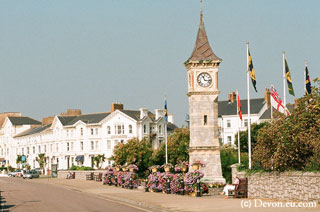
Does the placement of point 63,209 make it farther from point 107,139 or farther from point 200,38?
point 107,139

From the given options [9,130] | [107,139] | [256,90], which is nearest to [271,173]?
[256,90]

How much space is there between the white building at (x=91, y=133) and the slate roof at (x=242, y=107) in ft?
40.2

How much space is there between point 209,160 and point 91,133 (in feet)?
187

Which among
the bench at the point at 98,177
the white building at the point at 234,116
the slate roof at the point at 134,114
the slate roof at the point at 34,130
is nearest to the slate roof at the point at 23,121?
the slate roof at the point at 34,130

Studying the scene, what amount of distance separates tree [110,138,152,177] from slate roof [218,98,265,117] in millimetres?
32518

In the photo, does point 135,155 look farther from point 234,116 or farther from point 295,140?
point 295,140

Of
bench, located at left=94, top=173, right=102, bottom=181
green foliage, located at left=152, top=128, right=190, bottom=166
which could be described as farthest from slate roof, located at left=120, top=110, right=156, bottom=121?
bench, located at left=94, top=173, right=102, bottom=181

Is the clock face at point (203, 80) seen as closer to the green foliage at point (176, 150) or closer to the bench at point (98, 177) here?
the bench at point (98, 177)

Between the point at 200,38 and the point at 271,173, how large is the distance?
61.6 feet

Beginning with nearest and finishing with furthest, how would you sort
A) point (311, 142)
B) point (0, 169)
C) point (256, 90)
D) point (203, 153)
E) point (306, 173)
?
point (306, 173), point (311, 142), point (256, 90), point (203, 153), point (0, 169)

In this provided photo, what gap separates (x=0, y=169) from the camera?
116 m

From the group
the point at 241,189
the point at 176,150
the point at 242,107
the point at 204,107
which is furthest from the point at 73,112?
the point at 241,189

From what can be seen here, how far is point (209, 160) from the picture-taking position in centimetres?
4062

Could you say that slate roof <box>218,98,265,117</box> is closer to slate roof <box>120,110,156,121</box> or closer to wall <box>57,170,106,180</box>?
slate roof <box>120,110,156,121</box>
